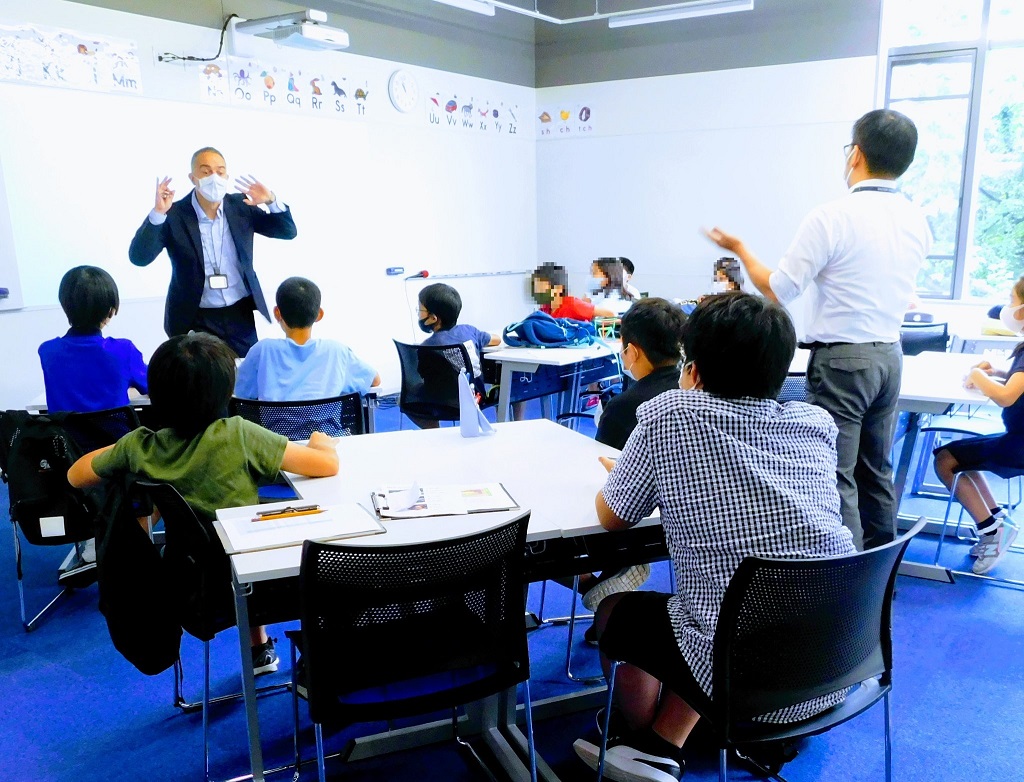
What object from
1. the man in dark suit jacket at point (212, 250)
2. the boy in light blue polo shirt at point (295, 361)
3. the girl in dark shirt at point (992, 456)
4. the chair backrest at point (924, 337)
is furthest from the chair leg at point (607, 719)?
the chair backrest at point (924, 337)

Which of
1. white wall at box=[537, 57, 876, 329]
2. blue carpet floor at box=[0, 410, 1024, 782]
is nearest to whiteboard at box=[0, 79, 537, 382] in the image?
white wall at box=[537, 57, 876, 329]

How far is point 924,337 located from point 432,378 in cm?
276

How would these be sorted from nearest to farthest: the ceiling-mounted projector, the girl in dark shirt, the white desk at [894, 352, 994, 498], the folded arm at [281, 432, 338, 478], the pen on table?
the pen on table
the folded arm at [281, 432, 338, 478]
the girl in dark shirt
the white desk at [894, 352, 994, 498]
the ceiling-mounted projector

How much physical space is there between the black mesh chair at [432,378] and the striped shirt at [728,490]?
7.87ft

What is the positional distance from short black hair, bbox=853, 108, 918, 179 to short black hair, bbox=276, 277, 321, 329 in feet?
6.47

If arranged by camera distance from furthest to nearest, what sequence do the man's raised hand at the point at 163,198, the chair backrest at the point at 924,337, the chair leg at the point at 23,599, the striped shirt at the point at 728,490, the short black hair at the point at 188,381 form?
the chair backrest at the point at 924,337
the man's raised hand at the point at 163,198
the chair leg at the point at 23,599
the short black hair at the point at 188,381
the striped shirt at the point at 728,490

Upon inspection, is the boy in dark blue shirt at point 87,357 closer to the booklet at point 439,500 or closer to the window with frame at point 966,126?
the booklet at point 439,500

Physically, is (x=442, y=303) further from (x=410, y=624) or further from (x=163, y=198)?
(x=410, y=624)

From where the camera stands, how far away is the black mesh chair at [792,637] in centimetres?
145

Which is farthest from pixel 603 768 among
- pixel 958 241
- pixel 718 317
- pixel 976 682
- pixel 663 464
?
pixel 958 241

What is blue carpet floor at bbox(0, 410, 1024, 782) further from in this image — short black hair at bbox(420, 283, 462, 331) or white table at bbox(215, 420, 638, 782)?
short black hair at bbox(420, 283, 462, 331)

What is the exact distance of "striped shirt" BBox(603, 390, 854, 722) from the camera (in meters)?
1.58

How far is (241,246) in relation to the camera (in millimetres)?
4191

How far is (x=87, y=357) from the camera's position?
3.10m
